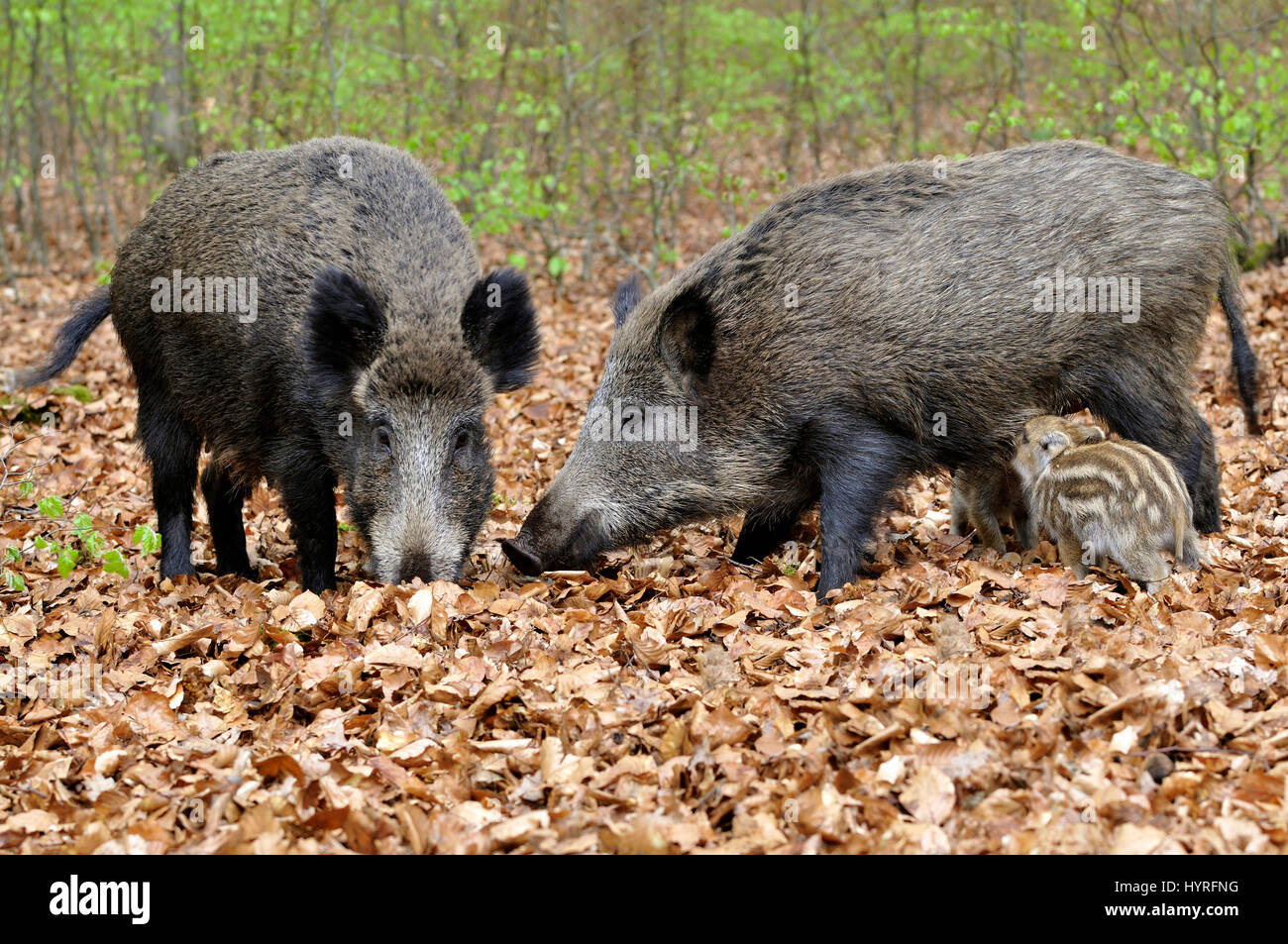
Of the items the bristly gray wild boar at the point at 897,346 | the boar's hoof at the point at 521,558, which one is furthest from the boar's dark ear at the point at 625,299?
the boar's hoof at the point at 521,558

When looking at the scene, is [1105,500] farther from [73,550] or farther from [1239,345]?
[73,550]

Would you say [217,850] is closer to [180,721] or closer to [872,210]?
[180,721]

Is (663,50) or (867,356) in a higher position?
(663,50)

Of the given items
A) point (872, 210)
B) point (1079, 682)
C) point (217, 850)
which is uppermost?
point (872, 210)

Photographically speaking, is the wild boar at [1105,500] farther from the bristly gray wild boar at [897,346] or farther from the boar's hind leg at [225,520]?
the boar's hind leg at [225,520]

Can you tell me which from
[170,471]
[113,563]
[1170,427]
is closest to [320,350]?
[113,563]

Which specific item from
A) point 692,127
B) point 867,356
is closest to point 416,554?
point 867,356

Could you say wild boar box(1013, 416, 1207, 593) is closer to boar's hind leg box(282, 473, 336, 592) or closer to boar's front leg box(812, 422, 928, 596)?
boar's front leg box(812, 422, 928, 596)

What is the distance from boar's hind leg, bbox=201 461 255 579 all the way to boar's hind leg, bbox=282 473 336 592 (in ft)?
3.16

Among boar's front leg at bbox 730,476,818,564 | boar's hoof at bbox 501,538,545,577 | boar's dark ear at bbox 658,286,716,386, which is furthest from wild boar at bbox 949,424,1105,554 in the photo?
boar's hoof at bbox 501,538,545,577

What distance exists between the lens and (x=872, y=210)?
571 centimetres

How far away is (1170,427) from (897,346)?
4.63 feet

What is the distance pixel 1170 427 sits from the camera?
5656 millimetres

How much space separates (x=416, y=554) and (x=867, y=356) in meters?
2.23
